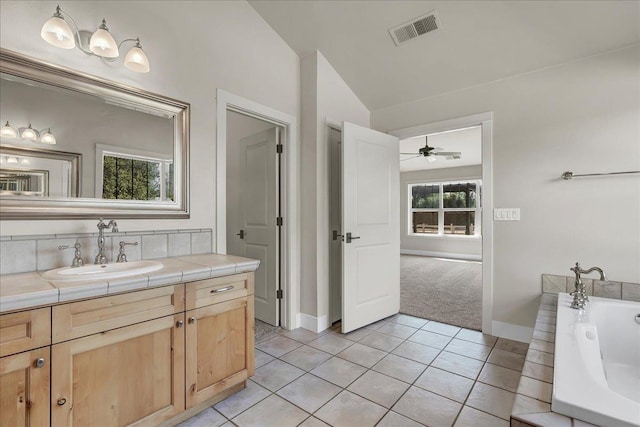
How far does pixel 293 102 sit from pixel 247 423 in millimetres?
2643

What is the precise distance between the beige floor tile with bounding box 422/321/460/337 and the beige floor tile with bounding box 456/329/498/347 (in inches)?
2.4

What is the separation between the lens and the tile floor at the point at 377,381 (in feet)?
5.62

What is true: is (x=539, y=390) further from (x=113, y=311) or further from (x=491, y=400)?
(x=113, y=311)

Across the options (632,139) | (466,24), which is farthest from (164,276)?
(632,139)

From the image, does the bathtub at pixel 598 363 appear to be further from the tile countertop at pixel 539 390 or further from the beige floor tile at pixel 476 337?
the beige floor tile at pixel 476 337

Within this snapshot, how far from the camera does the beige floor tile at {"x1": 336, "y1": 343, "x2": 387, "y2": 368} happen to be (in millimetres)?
2361

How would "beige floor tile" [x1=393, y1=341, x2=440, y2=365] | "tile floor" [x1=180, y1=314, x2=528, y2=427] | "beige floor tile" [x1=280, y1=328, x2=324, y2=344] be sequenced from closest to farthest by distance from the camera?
"tile floor" [x1=180, y1=314, x2=528, y2=427], "beige floor tile" [x1=393, y1=341, x2=440, y2=365], "beige floor tile" [x1=280, y1=328, x2=324, y2=344]

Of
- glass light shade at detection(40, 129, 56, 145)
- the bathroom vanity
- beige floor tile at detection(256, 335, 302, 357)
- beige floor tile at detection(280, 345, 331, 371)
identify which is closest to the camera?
the bathroom vanity

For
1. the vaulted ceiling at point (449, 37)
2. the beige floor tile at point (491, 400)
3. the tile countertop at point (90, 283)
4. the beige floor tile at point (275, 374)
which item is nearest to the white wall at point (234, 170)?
the vaulted ceiling at point (449, 37)

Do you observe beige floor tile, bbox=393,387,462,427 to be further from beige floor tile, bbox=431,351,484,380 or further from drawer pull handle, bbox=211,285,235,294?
drawer pull handle, bbox=211,285,235,294

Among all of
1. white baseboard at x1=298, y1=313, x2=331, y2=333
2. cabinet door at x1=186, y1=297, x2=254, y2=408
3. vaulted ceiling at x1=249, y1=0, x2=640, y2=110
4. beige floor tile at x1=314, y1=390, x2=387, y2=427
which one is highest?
vaulted ceiling at x1=249, y1=0, x2=640, y2=110

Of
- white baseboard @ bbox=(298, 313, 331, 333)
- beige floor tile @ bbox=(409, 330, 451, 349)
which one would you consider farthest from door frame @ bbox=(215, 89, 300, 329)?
beige floor tile @ bbox=(409, 330, 451, 349)

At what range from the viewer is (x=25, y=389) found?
3.72ft

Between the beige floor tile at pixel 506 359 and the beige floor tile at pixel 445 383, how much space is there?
0.42 m
